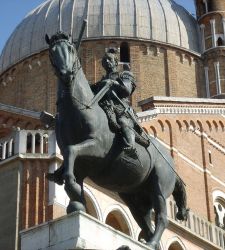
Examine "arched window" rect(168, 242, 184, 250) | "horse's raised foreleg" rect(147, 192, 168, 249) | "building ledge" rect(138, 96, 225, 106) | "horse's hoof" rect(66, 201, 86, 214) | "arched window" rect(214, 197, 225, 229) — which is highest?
"building ledge" rect(138, 96, 225, 106)

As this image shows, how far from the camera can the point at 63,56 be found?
18.6 ft

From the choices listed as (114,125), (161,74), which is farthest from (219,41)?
(114,125)

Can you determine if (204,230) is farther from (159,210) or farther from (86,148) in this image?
(86,148)

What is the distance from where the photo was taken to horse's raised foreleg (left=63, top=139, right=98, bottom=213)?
5410 millimetres

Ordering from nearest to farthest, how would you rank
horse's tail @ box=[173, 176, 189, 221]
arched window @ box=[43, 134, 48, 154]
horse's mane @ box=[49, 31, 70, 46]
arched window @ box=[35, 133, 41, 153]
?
horse's mane @ box=[49, 31, 70, 46]
horse's tail @ box=[173, 176, 189, 221]
arched window @ box=[43, 134, 48, 154]
arched window @ box=[35, 133, 41, 153]

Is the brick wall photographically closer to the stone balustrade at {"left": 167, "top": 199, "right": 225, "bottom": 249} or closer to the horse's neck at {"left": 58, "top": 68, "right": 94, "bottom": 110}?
the stone balustrade at {"left": 167, "top": 199, "right": 225, "bottom": 249}

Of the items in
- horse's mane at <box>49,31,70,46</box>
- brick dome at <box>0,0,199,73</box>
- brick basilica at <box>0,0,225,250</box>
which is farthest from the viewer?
brick dome at <box>0,0,199,73</box>

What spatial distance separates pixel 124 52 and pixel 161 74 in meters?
1.74

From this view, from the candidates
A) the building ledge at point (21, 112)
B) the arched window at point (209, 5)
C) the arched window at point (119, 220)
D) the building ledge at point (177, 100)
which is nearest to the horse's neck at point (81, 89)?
the arched window at point (119, 220)

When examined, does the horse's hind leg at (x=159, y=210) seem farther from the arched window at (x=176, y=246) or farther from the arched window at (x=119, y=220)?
the arched window at (x=176, y=246)

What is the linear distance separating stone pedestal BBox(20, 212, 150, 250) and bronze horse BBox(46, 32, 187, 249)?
0.20m

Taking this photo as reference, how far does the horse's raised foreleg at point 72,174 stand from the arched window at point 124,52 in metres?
22.0

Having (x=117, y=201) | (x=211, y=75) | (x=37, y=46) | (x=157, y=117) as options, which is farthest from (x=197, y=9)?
(x=117, y=201)

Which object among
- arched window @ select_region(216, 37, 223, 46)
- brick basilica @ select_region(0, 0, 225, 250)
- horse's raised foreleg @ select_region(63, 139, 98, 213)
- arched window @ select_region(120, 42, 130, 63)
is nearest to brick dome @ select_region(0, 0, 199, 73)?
brick basilica @ select_region(0, 0, 225, 250)
